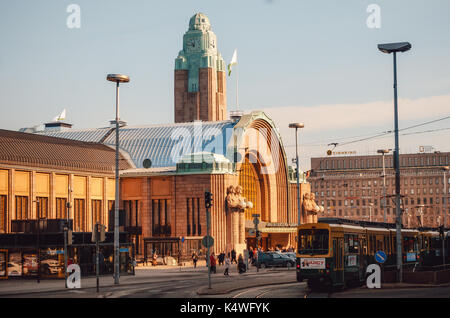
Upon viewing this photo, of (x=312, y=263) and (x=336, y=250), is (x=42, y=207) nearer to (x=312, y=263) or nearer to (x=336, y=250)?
(x=312, y=263)

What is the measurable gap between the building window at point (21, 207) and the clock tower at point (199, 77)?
202ft

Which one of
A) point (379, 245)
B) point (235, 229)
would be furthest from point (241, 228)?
point (379, 245)

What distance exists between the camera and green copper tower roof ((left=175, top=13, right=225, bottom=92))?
5413 inches

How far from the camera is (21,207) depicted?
75.8 metres

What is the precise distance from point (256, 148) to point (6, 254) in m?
49.7

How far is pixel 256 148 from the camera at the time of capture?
9900cm

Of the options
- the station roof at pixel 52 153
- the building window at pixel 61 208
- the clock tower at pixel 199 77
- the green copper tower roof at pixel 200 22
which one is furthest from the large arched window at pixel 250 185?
the green copper tower roof at pixel 200 22

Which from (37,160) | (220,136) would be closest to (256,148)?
(220,136)

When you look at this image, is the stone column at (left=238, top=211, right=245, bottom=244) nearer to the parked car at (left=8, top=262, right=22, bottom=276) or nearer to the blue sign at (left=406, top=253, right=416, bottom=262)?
the parked car at (left=8, top=262, right=22, bottom=276)

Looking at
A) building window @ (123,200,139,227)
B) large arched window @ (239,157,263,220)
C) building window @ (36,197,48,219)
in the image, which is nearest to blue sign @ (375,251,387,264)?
building window @ (36,197,48,219)

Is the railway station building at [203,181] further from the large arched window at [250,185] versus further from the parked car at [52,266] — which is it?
the parked car at [52,266]

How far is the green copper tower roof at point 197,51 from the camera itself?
137500mm

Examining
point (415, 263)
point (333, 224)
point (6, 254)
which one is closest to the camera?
point (333, 224)
